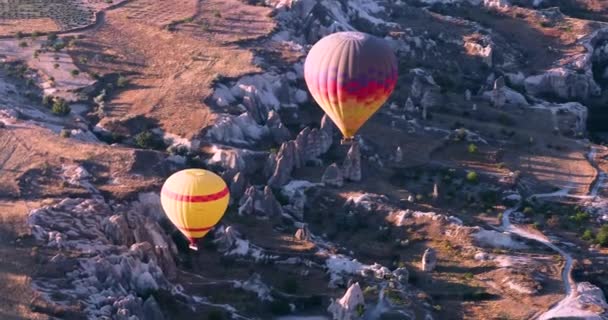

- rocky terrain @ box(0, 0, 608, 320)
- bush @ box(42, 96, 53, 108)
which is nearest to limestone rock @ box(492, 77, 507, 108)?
rocky terrain @ box(0, 0, 608, 320)

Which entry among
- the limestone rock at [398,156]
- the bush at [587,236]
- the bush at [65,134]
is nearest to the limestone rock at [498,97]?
the limestone rock at [398,156]

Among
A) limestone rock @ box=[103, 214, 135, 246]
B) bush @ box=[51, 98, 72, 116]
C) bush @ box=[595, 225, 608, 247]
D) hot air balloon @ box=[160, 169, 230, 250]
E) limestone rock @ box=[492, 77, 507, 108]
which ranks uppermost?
hot air balloon @ box=[160, 169, 230, 250]

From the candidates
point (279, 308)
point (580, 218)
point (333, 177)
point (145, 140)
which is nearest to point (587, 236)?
point (580, 218)

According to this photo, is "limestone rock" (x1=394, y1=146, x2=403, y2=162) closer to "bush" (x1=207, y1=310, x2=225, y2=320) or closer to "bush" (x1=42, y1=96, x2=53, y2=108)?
"bush" (x1=42, y1=96, x2=53, y2=108)

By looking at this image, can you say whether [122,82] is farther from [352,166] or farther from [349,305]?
[349,305]

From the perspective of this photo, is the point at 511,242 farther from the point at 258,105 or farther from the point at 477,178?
the point at 258,105

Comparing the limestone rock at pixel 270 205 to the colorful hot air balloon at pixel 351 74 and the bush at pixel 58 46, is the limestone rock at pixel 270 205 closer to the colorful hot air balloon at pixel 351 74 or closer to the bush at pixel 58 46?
the colorful hot air balloon at pixel 351 74
